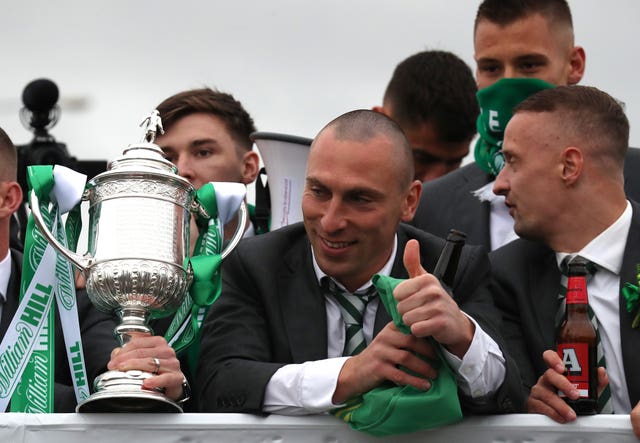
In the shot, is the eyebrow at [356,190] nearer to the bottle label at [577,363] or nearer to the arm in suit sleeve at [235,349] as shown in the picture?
the arm in suit sleeve at [235,349]

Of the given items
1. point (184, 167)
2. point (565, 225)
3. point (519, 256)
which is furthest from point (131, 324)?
point (184, 167)

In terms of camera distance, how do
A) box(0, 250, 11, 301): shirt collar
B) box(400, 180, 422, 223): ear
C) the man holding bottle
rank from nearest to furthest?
the man holding bottle, box(400, 180, 422, 223): ear, box(0, 250, 11, 301): shirt collar

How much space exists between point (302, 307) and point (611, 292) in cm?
97

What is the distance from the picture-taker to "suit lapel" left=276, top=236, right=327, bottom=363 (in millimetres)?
4270

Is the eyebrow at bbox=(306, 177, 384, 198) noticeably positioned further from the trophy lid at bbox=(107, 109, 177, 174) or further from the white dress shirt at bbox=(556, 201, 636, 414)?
the white dress shirt at bbox=(556, 201, 636, 414)

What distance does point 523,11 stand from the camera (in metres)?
5.77

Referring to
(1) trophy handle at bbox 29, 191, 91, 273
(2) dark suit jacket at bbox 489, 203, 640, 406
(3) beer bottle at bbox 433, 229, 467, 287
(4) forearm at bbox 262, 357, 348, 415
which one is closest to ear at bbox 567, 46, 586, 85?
(2) dark suit jacket at bbox 489, 203, 640, 406

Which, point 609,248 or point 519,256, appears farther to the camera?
point 519,256

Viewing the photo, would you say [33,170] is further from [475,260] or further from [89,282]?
[475,260]

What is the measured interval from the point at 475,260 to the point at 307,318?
574mm

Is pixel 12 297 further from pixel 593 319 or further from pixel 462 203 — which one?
pixel 593 319

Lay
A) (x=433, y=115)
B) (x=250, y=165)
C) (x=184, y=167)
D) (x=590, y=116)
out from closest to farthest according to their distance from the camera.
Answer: (x=590, y=116), (x=184, y=167), (x=250, y=165), (x=433, y=115)

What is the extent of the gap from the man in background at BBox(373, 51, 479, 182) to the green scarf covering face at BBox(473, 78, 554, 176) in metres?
0.66

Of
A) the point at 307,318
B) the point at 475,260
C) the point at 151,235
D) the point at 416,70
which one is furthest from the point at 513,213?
the point at 416,70
